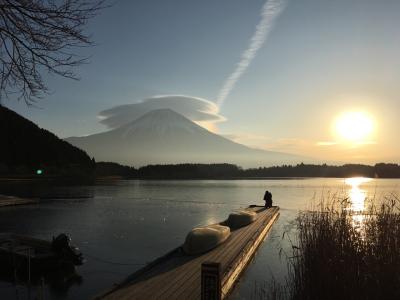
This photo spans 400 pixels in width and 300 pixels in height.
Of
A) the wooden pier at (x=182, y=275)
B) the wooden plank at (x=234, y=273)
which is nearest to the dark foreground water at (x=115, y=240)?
the wooden plank at (x=234, y=273)

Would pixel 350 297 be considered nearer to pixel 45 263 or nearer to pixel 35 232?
pixel 45 263

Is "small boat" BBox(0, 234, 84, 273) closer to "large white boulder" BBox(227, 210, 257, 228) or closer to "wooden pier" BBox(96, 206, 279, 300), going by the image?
"wooden pier" BBox(96, 206, 279, 300)

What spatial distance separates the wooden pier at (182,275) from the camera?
33.0 feet

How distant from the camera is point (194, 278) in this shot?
1166cm

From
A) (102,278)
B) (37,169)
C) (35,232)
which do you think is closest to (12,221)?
(35,232)

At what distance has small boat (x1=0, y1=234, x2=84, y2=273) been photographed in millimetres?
16156

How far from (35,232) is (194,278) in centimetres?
1846

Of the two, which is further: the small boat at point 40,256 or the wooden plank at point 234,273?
the small boat at point 40,256

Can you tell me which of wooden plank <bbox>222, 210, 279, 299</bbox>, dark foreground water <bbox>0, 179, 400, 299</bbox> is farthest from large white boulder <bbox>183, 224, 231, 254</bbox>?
dark foreground water <bbox>0, 179, 400, 299</bbox>

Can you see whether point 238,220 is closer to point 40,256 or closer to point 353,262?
point 40,256

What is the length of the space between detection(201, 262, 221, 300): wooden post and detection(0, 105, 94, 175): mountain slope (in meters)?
139

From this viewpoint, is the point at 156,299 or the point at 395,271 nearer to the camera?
the point at 395,271

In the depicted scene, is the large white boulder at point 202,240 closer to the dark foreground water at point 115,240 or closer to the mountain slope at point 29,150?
the dark foreground water at point 115,240

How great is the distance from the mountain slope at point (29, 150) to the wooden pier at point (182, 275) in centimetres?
13163
